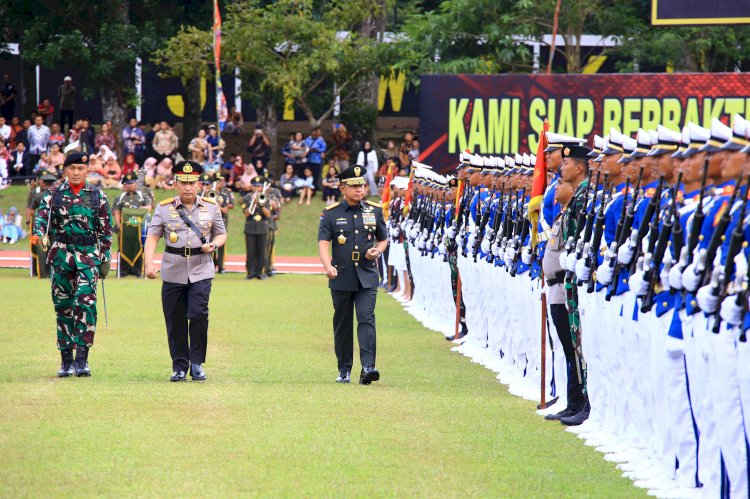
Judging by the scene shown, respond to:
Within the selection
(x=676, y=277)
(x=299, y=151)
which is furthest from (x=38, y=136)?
(x=676, y=277)

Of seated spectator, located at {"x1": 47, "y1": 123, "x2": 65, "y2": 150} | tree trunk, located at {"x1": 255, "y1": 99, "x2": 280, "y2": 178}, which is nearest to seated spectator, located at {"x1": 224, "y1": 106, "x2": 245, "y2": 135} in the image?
tree trunk, located at {"x1": 255, "y1": 99, "x2": 280, "y2": 178}

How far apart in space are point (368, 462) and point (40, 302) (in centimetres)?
1399

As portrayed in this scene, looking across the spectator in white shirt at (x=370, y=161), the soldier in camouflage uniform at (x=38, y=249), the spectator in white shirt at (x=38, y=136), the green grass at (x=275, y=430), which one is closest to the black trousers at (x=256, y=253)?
the soldier in camouflage uniform at (x=38, y=249)

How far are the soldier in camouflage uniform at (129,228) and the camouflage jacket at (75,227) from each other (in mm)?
14148

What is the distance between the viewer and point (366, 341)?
1269 centimetres

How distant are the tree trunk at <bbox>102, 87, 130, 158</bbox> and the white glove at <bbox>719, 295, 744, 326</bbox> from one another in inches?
1433

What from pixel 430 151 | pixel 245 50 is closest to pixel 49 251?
pixel 430 151

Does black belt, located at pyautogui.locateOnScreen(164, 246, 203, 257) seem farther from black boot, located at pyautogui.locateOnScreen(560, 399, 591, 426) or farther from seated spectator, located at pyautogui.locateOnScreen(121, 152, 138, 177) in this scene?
seated spectator, located at pyautogui.locateOnScreen(121, 152, 138, 177)

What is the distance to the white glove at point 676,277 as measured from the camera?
7.65 m

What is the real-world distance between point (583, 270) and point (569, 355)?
1279 mm

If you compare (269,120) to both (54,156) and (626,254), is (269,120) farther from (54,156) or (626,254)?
(626,254)

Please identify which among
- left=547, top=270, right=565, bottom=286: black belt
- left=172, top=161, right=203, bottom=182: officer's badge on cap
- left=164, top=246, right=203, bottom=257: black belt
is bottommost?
left=164, top=246, right=203, bottom=257: black belt

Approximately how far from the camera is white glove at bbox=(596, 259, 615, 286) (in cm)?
907

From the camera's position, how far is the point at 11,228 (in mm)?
36219
